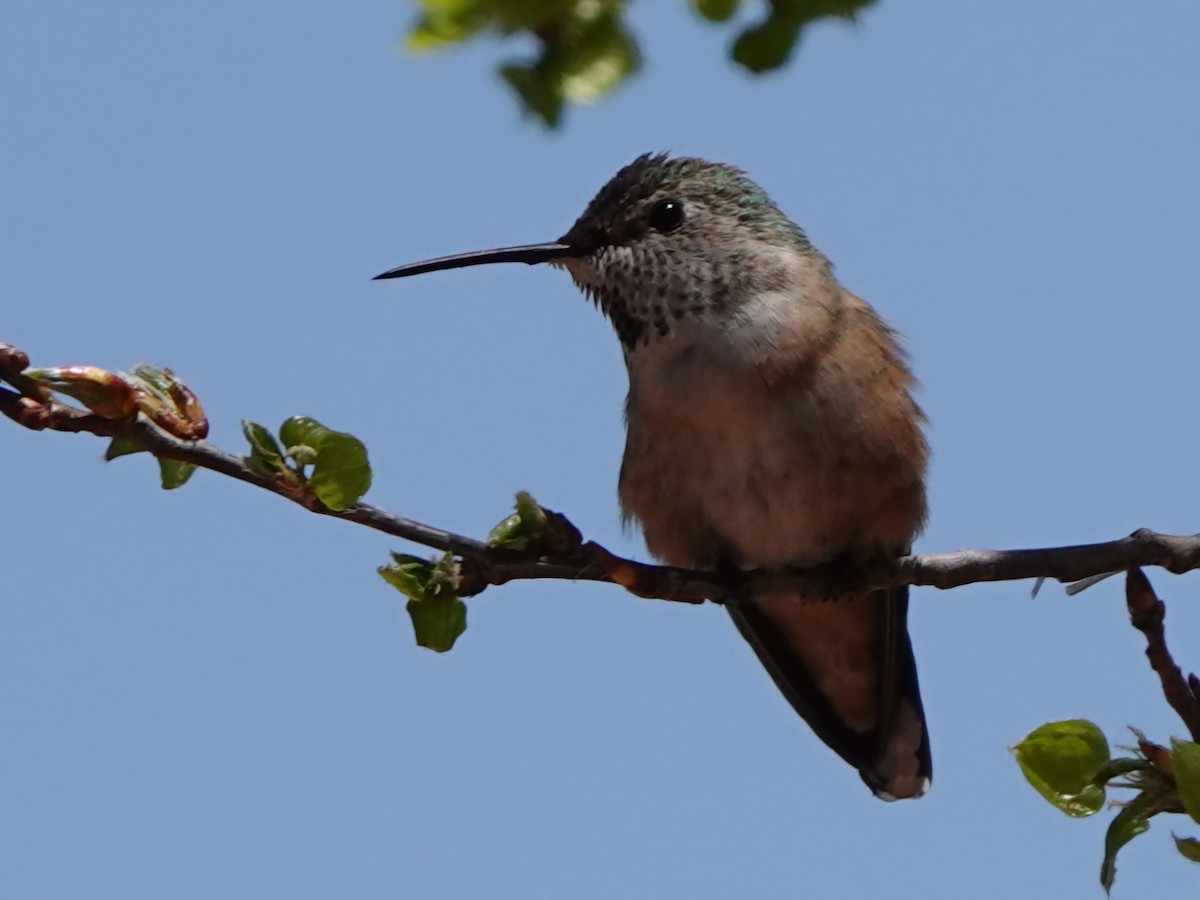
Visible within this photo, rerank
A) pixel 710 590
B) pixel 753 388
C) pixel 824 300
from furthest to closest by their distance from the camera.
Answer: pixel 824 300 → pixel 753 388 → pixel 710 590

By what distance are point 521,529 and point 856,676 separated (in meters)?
3.22

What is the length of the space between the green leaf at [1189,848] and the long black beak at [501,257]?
3.07m

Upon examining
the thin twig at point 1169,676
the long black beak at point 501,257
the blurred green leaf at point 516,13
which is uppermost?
the long black beak at point 501,257

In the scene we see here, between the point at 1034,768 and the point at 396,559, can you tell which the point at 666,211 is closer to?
the point at 396,559

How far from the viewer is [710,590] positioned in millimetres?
4035

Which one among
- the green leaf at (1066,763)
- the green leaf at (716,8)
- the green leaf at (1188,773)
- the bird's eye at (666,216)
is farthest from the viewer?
the bird's eye at (666,216)

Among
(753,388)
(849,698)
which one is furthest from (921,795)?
(753,388)

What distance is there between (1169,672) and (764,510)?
6.64 feet

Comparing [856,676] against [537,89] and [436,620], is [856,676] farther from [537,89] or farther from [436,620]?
[537,89]

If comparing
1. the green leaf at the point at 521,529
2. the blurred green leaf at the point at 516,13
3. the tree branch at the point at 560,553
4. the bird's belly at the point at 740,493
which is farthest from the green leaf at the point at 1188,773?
the bird's belly at the point at 740,493

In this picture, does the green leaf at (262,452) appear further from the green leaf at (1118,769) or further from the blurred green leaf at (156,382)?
the green leaf at (1118,769)

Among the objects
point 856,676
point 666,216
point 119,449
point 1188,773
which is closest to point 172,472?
point 119,449

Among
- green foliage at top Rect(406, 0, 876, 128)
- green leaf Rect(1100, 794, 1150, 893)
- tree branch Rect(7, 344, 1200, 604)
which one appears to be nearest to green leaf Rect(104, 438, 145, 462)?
tree branch Rect(7, 344, 1200, 604)

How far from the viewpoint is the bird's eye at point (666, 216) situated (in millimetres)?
5852
